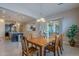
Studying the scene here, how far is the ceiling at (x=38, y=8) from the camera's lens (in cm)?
296

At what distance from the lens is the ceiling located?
2955mm

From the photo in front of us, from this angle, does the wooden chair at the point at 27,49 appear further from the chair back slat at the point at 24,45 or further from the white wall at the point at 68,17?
the white wall at the point at 68,17

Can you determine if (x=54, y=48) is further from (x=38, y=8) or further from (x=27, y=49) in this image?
(x=38, y=8)

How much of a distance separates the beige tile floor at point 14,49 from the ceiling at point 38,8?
80 cm

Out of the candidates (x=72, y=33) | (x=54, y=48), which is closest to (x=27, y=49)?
(x=54, y=48)

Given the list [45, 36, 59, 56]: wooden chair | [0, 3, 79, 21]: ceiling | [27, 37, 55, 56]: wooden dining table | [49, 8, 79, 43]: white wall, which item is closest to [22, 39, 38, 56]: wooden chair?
[27, 37, 55, 56]: wooden dining table

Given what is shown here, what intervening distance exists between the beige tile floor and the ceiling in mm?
797

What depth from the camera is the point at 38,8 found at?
3070 millimetres

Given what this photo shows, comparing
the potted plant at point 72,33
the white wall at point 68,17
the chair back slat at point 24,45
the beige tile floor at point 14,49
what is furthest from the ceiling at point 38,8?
the beige tile floor at point 14,49

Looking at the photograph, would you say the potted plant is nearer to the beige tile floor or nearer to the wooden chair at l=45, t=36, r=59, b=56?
the beige tile floor

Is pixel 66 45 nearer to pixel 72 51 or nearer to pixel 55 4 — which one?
pixel 72 51

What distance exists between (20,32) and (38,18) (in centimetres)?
54

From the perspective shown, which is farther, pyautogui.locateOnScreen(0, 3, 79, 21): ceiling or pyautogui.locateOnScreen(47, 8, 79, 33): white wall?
pyautogui.locateOnScreen(47, 8, 79, 33): white wall

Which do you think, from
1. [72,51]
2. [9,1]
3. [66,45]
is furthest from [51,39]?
[9,1]
